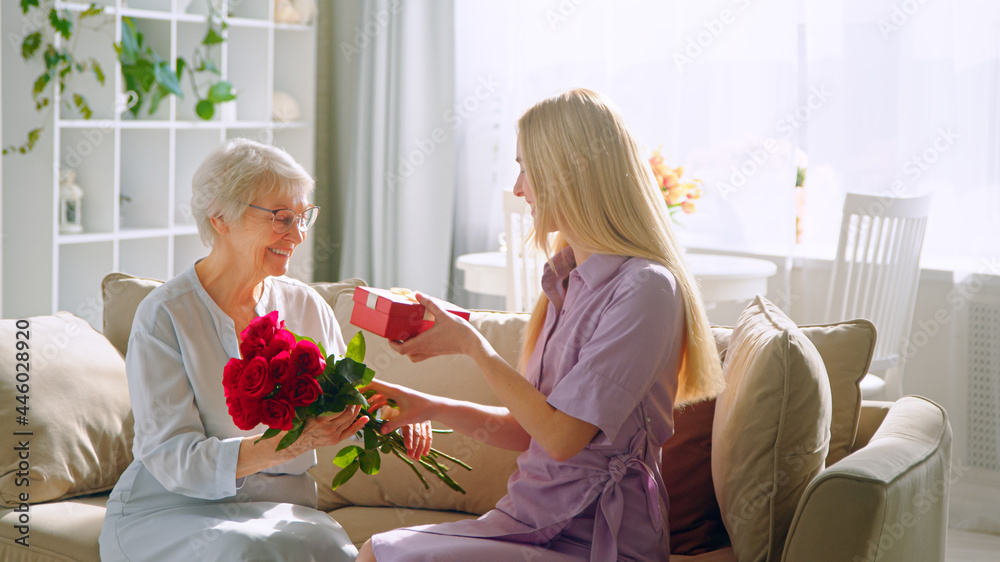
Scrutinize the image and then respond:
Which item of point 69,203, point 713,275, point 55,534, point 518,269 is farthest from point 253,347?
point 69,203

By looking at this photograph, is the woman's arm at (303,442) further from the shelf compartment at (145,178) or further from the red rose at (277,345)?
the shelf compartment at (145,178)

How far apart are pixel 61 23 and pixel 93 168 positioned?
22.7 inches

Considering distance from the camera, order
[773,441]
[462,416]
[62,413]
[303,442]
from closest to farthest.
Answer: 1. [303,442]
2. [773,441]
3. [462,416]
4. [62,413]

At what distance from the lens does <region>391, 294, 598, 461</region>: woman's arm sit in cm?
138

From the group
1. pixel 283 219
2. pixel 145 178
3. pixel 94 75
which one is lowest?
pixel 283 219

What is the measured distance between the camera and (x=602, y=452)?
1.42 meters

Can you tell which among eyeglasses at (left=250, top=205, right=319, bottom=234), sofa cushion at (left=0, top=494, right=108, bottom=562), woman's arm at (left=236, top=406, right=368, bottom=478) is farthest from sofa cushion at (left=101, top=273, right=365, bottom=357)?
woman's arm at (left=236, top=406, right=368, bottom=478)

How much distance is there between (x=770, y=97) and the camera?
3.66m

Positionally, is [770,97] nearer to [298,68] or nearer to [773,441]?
[298,68]

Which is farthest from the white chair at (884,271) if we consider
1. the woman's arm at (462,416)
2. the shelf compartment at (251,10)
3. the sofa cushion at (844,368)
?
the shelf compartment at (251,10)

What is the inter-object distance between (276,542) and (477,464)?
0.63 metres

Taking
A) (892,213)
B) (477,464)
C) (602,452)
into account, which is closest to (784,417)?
(602,452)

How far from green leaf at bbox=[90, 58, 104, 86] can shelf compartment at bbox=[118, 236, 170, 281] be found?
0.71 metres

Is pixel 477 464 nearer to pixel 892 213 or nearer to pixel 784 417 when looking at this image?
pixel 784 417
